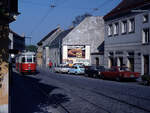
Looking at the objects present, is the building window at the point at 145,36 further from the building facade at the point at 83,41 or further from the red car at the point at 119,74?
the building facade at the point at 83,41

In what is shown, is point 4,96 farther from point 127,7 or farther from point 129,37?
point 127,7

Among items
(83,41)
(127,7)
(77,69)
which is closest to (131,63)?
(127,7)

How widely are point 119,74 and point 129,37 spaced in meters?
9.59

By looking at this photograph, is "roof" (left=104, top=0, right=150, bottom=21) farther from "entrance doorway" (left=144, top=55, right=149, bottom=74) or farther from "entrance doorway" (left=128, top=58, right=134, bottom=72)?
"entrance doorway" (left=128, top=58, right=134, bottom=72)

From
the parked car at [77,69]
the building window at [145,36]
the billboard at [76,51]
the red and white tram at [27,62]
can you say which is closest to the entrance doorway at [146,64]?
the building window at [145,36]

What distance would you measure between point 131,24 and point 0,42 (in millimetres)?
27255

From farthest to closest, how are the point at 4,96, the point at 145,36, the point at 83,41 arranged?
1. the point at 83,41
2. the point at 145,36
3. the point at 4,96

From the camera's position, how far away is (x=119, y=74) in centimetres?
2584

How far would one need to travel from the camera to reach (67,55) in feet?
181

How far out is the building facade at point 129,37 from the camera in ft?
102

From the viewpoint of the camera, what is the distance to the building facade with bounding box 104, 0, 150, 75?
31094mm

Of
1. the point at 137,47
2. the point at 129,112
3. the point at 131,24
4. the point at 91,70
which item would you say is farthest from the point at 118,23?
the point at 129,112

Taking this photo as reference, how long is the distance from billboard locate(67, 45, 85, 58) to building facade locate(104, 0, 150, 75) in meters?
13.9

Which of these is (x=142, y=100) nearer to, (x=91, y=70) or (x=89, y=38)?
(x=91, y=70)
